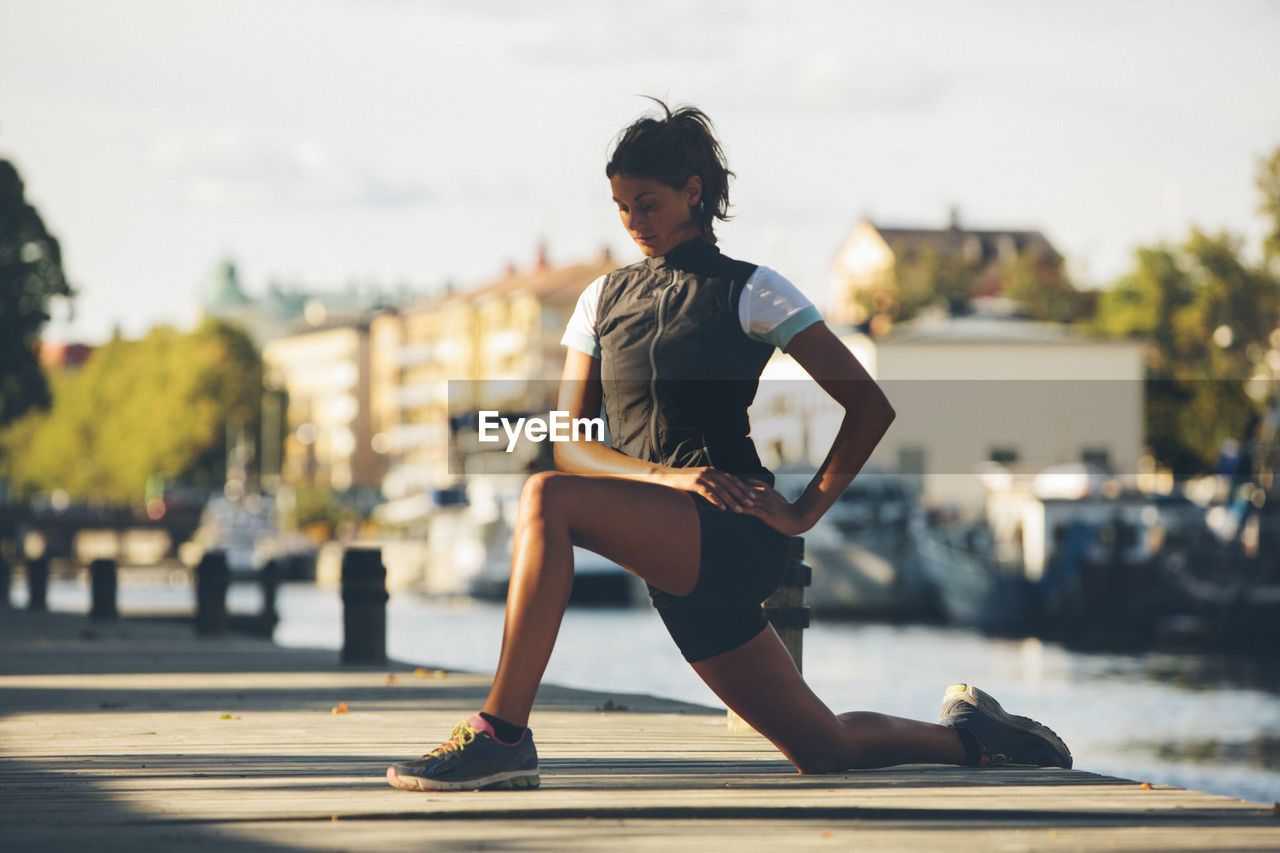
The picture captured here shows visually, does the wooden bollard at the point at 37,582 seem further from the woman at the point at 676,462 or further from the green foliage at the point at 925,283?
the green foliage at the point at 925,283

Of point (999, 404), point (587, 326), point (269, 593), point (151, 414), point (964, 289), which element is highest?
point (964, 289)

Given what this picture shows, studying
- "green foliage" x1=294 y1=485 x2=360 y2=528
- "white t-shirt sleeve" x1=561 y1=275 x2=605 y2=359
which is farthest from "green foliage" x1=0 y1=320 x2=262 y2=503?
"white t-shirt sleeve" x1=561 y1=275 x2=605 y2=359

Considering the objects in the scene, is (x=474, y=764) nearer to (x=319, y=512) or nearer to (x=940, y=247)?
(x=319, y=512)

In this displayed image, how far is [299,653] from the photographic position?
13430mm

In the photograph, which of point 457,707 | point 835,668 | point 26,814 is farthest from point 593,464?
point 835,668

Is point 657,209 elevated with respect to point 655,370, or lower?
elevated

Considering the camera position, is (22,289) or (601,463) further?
(22,289)

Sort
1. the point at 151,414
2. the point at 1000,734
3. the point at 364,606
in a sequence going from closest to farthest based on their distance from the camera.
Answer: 1. the point at 1000,734
2. the point at 364,606
3. the point at 151,414

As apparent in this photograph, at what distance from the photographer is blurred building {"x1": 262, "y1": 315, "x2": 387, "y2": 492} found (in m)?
157

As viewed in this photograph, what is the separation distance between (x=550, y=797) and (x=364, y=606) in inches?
282

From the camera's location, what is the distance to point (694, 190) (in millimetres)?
5027

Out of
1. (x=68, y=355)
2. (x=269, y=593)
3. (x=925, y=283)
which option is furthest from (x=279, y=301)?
(x=269, y=593)

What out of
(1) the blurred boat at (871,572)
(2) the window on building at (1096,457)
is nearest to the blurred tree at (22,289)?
(1) the blurred boat at (871,572)

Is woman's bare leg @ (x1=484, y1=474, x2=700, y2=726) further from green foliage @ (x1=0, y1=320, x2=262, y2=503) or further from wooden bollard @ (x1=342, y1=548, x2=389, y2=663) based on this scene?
green foliage @ (x1=0, y1=320, x2=262, y2=503)
